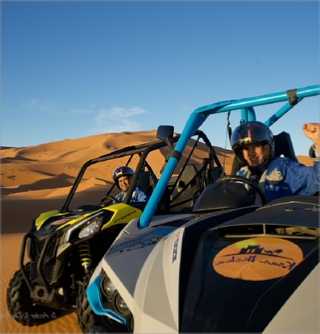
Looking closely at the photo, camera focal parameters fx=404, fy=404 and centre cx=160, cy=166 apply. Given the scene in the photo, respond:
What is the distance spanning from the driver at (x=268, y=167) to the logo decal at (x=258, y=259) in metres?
1.27

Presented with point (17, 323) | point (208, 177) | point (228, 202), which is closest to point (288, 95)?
point (228, 202)

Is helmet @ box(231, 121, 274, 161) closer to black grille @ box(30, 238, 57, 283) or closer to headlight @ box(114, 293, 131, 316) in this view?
headlight @ box(114, 293, 131, 316)

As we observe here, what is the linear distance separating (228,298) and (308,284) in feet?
0.97

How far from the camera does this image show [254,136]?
10.9 feet

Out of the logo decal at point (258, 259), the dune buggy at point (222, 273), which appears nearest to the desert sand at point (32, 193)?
the dune buggy at point (222, 273)

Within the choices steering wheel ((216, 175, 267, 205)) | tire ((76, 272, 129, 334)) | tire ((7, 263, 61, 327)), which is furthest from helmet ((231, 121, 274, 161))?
tire ((7, 263, 61, 327))

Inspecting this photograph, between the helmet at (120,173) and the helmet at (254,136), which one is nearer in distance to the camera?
the helmet at (254,136)

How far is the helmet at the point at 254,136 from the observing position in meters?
3.33

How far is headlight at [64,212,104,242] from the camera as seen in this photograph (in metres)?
3.74

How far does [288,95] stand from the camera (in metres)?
2.88

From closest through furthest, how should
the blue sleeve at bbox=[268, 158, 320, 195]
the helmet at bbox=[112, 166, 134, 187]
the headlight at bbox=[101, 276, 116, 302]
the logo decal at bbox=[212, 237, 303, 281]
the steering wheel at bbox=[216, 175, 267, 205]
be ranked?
the logo decal at bbox=[212, 237, 303, 281]
the headlight at bbox=[101, 276, 116, 302]
the steering wheel at bbox=[216, 175, 267, 205]
the blue sleeve at bbox=[268, 158, 320, 195]
the helmet at bbox=[112, 166, 134, 187]

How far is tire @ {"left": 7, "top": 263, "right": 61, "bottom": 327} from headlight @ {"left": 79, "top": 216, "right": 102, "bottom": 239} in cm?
96

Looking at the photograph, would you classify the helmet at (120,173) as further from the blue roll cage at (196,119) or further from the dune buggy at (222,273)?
the dune buggy at (222,273)

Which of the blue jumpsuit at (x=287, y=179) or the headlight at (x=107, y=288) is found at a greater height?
the blue jumpsuit at (x=287, y=179)
